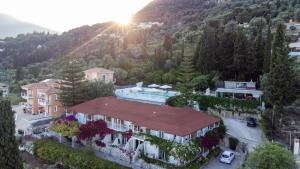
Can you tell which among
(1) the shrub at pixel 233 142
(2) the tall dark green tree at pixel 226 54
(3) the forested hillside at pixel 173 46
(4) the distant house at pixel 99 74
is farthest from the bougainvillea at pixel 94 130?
(2) the tall dark green tree at pixel 226 54

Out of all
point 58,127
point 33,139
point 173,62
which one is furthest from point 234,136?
point 173,62

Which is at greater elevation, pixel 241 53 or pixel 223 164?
pixel 241 53

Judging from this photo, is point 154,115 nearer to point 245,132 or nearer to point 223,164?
point 223,164

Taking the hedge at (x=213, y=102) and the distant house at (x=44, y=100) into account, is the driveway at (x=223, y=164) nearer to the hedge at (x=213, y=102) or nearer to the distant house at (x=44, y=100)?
the hedge at (x=213, y=102)

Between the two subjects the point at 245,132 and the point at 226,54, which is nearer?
the point at 245,132

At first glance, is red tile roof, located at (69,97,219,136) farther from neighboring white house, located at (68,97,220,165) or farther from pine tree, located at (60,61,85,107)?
pine tree, located at (60,61,85,107)

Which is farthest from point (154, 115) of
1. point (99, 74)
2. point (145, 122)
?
point (99, 74)
